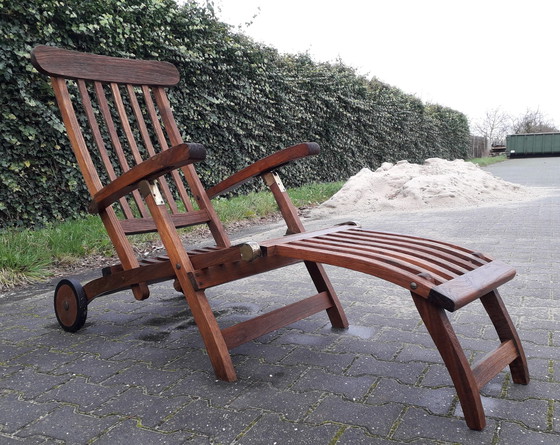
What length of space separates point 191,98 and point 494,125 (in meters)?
44.2

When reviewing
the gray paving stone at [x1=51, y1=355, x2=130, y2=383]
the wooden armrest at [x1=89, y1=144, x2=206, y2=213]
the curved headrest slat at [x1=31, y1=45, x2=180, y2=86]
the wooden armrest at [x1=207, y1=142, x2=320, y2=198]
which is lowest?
the gray paving stone at [x1=51, y1=355, x2=130, y2=383]

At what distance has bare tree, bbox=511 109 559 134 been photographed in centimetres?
4422

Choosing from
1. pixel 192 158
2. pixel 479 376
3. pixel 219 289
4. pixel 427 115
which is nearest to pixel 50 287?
pixel 219 289

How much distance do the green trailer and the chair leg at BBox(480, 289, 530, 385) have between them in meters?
32.2

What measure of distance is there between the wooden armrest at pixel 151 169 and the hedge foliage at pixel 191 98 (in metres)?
2.77

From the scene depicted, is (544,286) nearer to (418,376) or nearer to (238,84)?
(418,376)

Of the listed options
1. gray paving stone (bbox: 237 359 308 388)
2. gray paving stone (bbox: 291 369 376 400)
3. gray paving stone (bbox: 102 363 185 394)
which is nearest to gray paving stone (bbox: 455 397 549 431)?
gray paving stone (bbox: 291 369 376 400)

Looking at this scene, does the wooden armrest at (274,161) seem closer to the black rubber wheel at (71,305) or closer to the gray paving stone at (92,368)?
the black rubber wheel at (71,305)

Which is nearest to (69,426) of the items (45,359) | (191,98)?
(45,359)

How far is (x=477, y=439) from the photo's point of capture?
1.41 meters

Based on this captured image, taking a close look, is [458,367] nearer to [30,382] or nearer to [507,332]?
[507,332]

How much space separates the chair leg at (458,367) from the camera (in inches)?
57.4

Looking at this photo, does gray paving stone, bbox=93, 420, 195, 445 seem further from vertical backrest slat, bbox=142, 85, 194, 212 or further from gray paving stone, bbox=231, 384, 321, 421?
vertical backrest slat, bbox=142, 85, 194, 212

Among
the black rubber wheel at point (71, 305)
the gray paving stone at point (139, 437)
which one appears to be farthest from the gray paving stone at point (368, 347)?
the black rubber wheel at point (71, 305)
